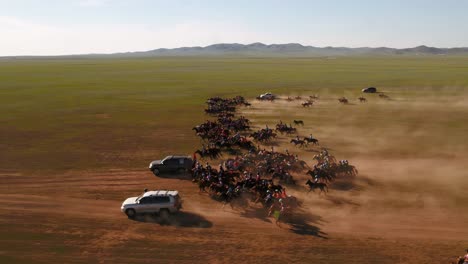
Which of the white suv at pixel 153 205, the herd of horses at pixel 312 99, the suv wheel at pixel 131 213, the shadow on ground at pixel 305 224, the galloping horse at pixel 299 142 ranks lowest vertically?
the shadow on ground at pixel 305 224

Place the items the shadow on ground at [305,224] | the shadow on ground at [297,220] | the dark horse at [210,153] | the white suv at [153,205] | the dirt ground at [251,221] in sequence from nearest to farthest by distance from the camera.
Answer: the dirt ground at [251,221] → the shadow on ground at [305,224] → the shadow on ground at [297,220] → the white suv at [153,205] → the dark horse at [210,153]

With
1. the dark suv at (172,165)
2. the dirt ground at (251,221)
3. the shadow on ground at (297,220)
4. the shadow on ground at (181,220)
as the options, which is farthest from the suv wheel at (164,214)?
the dark suv at (172,165)

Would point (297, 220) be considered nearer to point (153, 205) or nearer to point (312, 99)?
point (153, 205)

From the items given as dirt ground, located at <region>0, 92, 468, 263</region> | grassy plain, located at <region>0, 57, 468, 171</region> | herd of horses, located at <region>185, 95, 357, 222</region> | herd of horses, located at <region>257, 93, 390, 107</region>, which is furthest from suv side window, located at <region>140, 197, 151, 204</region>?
herd of horses, located at <region>257, 93, 390, 107</region>

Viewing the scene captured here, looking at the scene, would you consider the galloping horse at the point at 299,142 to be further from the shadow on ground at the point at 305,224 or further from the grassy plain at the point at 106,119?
the shadow on ground at the point at 305,224

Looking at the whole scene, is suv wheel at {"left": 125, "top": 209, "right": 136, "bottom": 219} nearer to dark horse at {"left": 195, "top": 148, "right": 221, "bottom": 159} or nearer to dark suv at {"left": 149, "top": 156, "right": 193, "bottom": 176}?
dark suv at {"left": 149, "top": 156, "right": 193, "bottom": 176}

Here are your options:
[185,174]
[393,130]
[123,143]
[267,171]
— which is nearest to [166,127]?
[123,143]

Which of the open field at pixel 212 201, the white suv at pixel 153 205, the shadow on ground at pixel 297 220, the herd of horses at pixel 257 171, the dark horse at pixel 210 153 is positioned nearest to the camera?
the open field at pixel 212 201
